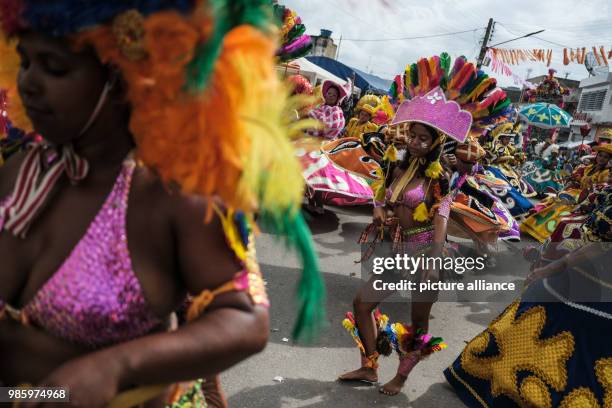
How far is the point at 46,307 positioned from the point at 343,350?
296 cm

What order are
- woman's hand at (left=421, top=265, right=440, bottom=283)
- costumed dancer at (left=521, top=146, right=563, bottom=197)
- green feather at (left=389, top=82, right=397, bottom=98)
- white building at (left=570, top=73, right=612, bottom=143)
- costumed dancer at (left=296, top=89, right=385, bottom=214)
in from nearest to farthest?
1. woman's hand at (left=421, top=265, right=440, bottom=283)
2. green feather at (left=389, top=82, right=397, bottom=98)
3. costumed dancer at (left=296, top=89, right=385, bottom=214)
4. costumed dancer at (left=521, top=146, right=563, bottom=197)
5. white building at (left=570, top=73, right=612, bottom=143)

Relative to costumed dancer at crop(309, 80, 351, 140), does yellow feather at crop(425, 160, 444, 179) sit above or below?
below

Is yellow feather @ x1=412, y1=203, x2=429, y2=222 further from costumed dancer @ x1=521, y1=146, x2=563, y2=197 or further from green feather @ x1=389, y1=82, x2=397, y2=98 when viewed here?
costumed dancer @ x1=521, y1=146, x2=563, y2=197

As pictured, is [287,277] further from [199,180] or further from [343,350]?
[199,180]

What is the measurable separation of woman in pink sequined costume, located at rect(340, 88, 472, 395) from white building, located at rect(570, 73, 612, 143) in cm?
3366

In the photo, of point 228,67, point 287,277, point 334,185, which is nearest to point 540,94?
point 334,185

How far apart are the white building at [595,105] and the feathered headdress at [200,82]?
119 feet

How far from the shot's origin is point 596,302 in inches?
105

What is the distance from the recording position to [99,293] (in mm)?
1006

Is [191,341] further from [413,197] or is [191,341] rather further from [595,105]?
[595,105]

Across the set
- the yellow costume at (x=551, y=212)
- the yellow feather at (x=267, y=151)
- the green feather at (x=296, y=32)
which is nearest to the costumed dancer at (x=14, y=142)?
the yellow feather at (x=267, y=151)

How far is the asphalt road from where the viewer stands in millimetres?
3104

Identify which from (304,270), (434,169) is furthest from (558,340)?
(304,270)

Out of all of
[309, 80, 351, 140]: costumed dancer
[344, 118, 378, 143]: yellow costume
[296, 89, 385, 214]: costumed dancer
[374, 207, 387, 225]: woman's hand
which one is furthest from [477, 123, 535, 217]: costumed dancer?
[374, 207, 387, 225]: woman's hand
